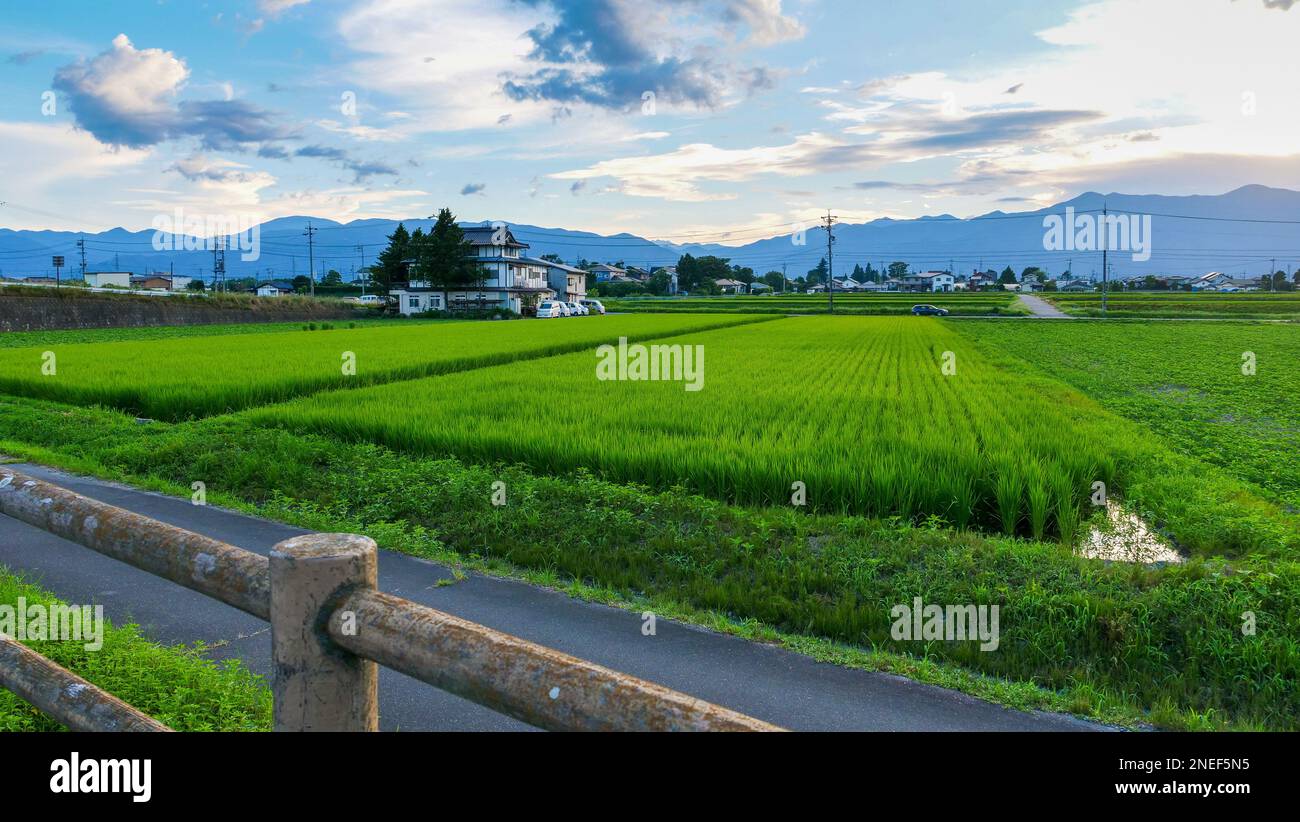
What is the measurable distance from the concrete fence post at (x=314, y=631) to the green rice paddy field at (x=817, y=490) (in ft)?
11.3

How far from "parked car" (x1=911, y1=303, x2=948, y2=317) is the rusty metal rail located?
7652cm

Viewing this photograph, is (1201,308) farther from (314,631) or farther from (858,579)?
(314,631)

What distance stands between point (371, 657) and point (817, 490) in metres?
6.51

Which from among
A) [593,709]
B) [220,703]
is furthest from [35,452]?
[593,709]

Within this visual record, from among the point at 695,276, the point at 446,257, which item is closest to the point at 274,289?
the point at 446,257

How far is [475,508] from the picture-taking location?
7.85 m

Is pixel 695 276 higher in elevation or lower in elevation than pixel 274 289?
higher

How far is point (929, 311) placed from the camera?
250ft

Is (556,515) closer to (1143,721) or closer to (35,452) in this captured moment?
(1143,721)

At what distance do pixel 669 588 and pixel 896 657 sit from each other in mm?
1815

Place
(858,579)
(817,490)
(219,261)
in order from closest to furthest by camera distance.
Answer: (858,579) < (817,490) < (219,261)

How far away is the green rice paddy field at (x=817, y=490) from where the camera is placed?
16.2 feet

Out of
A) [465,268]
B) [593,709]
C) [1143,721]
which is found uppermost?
[465,268]

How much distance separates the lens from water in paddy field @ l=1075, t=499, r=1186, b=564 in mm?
6652
